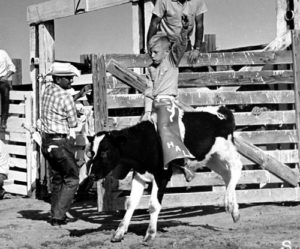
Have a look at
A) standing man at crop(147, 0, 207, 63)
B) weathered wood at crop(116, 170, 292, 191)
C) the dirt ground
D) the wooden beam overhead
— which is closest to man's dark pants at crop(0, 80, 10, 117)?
the wooden beam overhead

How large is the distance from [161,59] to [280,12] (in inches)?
96.6

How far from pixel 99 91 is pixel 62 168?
111cm

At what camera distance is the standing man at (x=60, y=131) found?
8555mm

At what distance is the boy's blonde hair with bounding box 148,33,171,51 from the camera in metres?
8.00

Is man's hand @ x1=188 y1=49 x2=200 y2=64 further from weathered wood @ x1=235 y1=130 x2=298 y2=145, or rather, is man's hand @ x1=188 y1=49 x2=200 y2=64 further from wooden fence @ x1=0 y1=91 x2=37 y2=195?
wooden fence @ x1=0 y1=91 x2=37 y2=195

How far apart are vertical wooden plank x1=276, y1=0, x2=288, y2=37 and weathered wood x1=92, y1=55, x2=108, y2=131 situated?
2589 millimetres

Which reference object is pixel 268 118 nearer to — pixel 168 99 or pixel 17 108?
pixel 168 99

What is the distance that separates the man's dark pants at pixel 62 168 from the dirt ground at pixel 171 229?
27 centimetres

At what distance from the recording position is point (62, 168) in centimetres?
870

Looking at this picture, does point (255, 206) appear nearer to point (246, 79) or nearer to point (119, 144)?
point (246, 79)

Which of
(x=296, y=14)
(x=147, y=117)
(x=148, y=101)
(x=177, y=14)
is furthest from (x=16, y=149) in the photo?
(x=296, y=14)

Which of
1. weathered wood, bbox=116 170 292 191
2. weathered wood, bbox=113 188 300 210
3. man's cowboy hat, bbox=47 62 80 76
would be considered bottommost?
weathered wood, bbox=113 188 300 210

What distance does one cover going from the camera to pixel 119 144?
24.4 ft

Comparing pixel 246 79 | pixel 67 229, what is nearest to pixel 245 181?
pixel 246 79
